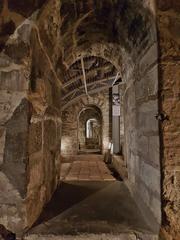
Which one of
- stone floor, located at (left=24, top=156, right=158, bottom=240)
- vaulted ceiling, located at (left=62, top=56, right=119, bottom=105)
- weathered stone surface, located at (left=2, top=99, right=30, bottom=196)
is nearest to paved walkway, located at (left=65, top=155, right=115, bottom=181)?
stone floor, located at (left=24, top=156, right=158, bottom=240)

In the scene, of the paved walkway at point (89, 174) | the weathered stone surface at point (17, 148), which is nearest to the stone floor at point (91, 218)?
the weathered stone surface at point (17, 148)

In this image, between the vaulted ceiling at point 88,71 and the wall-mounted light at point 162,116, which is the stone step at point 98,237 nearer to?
the wall-mounted light at point 162,116

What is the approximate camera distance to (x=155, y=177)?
1.04 meters

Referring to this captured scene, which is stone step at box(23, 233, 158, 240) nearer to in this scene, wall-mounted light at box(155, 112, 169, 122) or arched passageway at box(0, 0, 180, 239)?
arched passageway at box(0, 0, 180, 239)

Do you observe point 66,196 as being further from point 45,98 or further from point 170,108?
point 170,108

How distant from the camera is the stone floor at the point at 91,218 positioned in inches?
38.5

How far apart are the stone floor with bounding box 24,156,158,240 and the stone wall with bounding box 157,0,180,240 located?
0.58ft

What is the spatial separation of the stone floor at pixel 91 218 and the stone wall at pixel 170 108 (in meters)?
0.18

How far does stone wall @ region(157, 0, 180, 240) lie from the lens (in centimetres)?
97

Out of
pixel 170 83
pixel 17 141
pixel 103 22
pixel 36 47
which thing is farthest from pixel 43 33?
pixel 170 83

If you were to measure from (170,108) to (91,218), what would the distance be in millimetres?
886

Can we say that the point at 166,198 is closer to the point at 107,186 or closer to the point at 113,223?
the point at 113,223

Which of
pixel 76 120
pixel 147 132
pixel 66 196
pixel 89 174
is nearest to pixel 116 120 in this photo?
pixel 76 120

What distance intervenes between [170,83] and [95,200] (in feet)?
3.66
